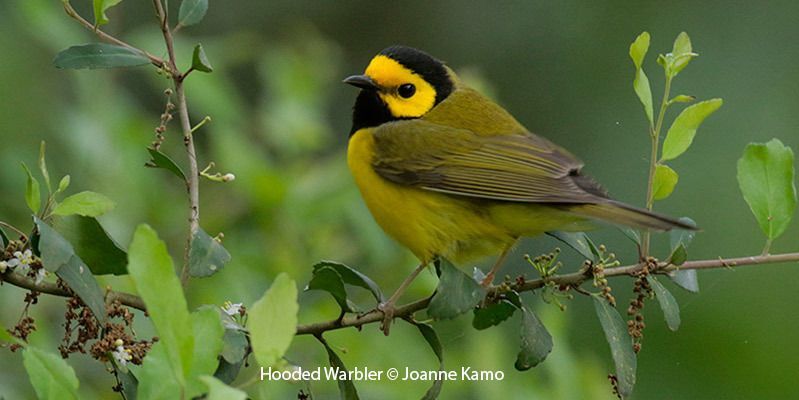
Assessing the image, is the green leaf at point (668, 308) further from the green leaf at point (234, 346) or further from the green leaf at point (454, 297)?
the green leaf at point (234, 346)

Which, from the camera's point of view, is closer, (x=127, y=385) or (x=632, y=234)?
(x=127, y=385)

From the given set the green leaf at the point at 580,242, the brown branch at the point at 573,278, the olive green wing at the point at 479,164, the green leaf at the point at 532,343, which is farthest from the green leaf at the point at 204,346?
the olive green wing at the point at 479,164

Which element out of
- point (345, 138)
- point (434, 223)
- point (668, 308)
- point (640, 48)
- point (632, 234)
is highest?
point (640, 48)

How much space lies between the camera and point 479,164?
12.5 feet

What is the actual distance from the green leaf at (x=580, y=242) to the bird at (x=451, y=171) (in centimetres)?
6

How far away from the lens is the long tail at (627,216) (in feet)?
9.05

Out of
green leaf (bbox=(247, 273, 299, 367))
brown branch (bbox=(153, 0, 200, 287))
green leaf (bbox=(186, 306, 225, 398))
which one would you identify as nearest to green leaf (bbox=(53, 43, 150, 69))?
brown branch (bbox=(153, 0, 200, 287))

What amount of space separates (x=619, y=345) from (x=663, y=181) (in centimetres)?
37

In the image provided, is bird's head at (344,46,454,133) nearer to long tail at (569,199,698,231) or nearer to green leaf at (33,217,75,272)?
long tail at (569,199,698,231)

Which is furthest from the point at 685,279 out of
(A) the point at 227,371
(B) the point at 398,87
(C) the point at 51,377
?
(B) the point at 398,87

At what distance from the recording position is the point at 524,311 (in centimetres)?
279

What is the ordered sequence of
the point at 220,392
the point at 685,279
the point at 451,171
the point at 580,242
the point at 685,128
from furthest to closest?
the point at 451,171, the point at 580,242, the point at 685,279, the point at 685,128, the point at 220,392

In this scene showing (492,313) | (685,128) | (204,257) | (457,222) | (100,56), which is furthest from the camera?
(457,222)

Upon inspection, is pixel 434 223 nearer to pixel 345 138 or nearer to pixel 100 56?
pixel 100 56
